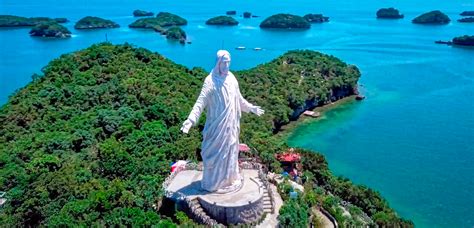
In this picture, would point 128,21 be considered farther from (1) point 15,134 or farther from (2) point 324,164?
(2) point 324,164

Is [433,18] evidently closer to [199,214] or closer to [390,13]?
[390,13]

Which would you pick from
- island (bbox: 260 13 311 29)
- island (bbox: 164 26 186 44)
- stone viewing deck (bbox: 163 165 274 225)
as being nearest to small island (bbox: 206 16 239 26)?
island (bbox: 260 13 311 29)

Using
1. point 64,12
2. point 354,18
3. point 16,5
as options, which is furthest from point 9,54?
point 16,5

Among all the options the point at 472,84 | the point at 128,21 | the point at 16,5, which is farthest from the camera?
the point at 16,5

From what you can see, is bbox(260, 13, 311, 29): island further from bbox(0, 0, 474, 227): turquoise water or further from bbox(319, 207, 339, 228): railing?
bbox(319, 207, 339, 228): railing

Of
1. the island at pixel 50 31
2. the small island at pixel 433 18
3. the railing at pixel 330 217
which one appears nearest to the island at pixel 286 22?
the small island at pixel 433 18

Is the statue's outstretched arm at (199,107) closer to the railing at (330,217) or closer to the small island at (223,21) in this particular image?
the railing at (330,217)

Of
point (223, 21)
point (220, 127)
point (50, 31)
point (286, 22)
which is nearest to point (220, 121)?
point (220, 127)
